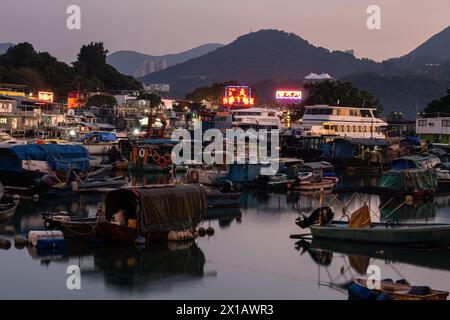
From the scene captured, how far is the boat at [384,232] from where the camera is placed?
915 inches

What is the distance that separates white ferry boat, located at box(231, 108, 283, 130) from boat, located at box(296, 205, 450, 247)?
43286 millimetres

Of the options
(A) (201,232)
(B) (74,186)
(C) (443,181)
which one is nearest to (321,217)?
(A) (201,232)

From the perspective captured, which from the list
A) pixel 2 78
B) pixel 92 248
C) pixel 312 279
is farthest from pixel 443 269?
pixel 2 78

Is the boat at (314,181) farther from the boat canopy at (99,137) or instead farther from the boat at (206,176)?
the boat canopy at (99,137)

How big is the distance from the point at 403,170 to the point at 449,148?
90.9 feet

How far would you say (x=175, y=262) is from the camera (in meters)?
21.9

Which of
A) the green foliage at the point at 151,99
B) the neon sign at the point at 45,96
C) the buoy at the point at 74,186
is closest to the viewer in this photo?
the buoy at the point at 74,186

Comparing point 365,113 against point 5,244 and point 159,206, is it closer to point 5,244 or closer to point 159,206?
point 159,206

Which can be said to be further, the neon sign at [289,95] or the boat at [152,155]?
the neon sign at [289,95]

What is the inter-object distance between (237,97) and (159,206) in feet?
207

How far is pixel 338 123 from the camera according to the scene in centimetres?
6656

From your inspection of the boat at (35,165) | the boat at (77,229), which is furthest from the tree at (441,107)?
the boat at (77,229)

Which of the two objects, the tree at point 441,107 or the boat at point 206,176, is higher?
the tree at point 441,107
